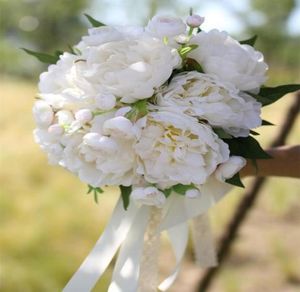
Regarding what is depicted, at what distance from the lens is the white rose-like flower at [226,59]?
77 cm

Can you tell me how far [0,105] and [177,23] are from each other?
4.35 metres

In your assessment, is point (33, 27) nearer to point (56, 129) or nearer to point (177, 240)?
point (177, 240)

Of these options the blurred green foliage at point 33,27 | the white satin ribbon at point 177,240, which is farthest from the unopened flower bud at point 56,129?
the blurred green foliage at point 33,27

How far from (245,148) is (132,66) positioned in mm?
202

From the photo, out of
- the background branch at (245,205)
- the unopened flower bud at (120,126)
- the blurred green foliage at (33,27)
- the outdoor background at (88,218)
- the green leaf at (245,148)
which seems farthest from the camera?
the blurred green foliage at (33,27)

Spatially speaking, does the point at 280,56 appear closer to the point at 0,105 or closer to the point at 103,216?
the point at 0,105

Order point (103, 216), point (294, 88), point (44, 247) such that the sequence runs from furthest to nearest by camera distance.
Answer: point (103, 216) → point (44, 247) → point (294, 88)

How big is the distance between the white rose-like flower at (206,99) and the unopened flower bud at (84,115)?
9cm

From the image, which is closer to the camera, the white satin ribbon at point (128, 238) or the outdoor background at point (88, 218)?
the white satin ribbon at point (128, 238)

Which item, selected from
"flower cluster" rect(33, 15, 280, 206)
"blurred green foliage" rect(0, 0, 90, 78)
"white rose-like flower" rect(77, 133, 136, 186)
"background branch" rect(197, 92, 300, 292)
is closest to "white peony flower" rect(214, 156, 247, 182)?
"flower cluster" rect(33, 15, 280, 206)

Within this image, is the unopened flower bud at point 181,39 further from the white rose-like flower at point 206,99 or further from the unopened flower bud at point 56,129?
the unopened flower bud at point 56,129

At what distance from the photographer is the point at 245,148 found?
2.68ft

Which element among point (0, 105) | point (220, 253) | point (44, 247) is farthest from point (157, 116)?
point (0, 105)

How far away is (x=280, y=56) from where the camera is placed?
21.2 feet
